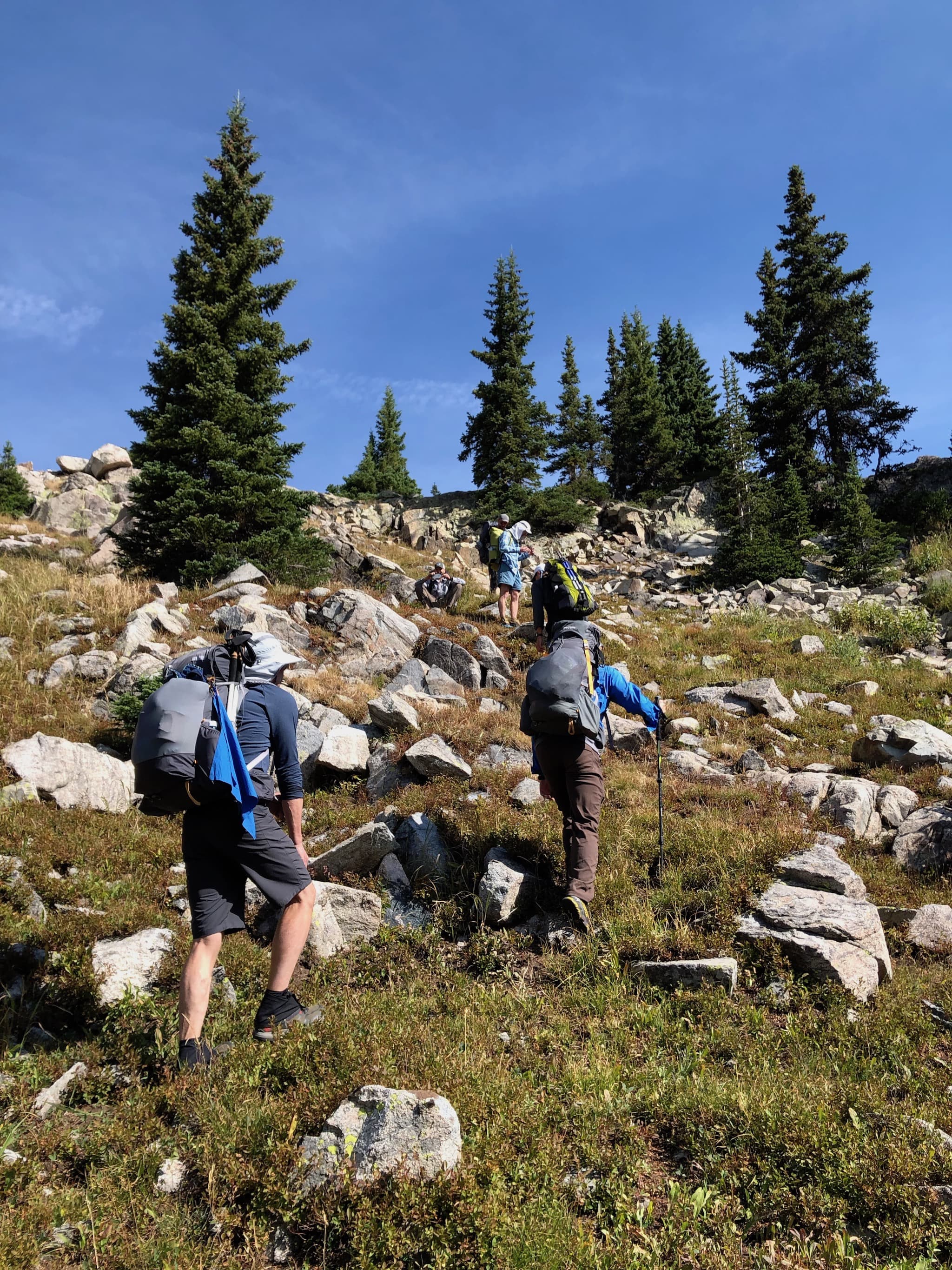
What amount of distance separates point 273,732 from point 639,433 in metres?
38.7

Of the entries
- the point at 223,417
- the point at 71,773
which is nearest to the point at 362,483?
the point at 223,417

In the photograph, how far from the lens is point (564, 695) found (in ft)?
16.4

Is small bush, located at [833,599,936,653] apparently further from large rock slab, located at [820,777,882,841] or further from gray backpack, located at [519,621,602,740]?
gray backpack, located at [519,621,602,740]

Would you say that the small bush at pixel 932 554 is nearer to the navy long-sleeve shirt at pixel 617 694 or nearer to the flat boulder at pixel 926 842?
the flat boulder at pixel 926 842

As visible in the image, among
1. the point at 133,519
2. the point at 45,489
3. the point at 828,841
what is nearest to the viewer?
the point at 828,841

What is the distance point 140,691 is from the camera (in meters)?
8.14

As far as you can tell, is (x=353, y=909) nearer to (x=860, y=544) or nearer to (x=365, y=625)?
(x=365, y=625)

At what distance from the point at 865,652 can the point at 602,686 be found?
32.5 ft

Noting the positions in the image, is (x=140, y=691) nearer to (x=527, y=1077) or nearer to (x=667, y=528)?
(x=527, y=1077)

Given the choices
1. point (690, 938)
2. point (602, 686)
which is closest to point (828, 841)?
point (690, 938)

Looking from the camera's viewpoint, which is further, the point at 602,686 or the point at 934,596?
the point at 934,596


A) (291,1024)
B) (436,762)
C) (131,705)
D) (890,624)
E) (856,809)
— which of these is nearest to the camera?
(291,1024)

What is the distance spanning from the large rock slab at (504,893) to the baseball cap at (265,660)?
2.44 metres

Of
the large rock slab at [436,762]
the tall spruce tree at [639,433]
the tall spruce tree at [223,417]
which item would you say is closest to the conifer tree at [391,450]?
the tall spruce tree at [639,433]
